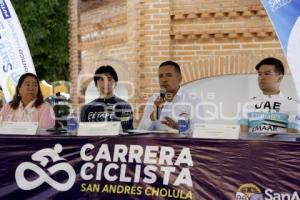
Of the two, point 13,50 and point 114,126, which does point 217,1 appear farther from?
point 114,126

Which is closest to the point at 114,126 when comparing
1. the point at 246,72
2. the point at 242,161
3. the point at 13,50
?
the point at 242,161

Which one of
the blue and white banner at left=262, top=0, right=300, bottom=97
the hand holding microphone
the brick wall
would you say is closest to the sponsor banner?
the hand holding microphone

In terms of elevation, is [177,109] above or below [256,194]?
above

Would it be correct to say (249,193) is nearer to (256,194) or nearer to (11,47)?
(256,194)

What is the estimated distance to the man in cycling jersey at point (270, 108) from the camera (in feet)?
14.7

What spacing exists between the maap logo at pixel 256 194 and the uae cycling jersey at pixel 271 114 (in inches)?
32.5

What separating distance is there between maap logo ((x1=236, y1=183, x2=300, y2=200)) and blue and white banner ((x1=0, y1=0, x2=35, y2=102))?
4.72 metres

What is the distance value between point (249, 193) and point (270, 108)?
1112 millimetres

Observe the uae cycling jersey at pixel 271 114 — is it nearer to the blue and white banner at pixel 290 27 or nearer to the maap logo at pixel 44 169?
the blue and white banner at pixel 290 27

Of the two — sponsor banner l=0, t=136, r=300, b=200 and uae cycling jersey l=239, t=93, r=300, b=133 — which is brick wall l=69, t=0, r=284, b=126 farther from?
sponsor banner l=0, t=136, r=300, b=200

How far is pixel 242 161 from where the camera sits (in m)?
3.73

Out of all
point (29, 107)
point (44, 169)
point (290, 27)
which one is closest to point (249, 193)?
point (44, 169)

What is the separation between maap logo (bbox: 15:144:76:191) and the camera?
4.12 meters

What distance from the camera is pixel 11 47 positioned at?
7711 millimetres
